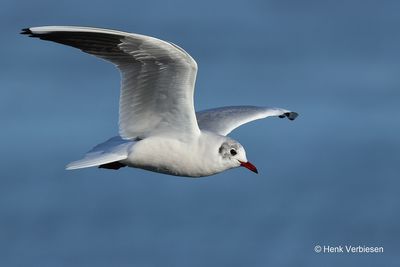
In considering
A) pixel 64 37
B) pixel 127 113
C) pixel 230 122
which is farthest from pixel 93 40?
pixel 230 122

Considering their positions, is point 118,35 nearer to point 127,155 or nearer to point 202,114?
point 127,155

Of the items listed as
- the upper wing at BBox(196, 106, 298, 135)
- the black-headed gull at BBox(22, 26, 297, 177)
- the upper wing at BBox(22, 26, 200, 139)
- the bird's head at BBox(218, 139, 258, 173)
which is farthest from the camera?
the upper wing at BBox(196, 106, 298, 135)

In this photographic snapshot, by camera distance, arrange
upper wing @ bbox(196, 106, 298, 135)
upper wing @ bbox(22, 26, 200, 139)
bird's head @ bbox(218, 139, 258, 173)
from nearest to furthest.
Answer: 1. upper wing @ bbox(22, 26, 200, 139)
2. bird's head @ bbox(218, 139, 258, 173)
3. upper wing @ bbox(196, 106, 298, 135)

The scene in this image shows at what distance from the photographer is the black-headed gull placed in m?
10.3

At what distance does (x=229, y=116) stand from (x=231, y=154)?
137 cm

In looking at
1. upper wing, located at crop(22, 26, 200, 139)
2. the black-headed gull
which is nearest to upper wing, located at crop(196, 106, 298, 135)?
the black-headed gull

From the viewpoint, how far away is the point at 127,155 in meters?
10.9

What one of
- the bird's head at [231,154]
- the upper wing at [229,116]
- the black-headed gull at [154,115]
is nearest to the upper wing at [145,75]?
the black-headed gull at [154,115]

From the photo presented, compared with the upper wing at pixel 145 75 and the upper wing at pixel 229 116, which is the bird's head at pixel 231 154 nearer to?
the upper wing at pixel 145 75

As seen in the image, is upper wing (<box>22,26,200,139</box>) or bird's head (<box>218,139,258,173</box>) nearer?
upper wing (<box>22,26,200,139</box>)

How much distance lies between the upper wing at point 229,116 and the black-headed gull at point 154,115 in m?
0.85

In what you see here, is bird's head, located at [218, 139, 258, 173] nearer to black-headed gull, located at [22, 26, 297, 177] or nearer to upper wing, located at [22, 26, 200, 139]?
black-headed gull, located at [22, 26, 297, 177]

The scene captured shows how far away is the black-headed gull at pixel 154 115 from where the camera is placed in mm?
10273

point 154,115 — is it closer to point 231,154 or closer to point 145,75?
point 145,75
